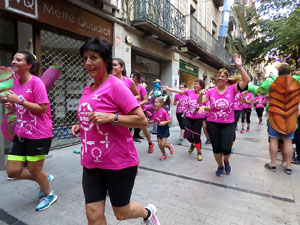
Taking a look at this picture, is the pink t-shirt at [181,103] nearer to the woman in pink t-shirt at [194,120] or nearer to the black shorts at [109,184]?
the woman in pink t-shirt at [194,120]

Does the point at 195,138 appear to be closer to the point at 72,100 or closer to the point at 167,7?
the point at 72,100

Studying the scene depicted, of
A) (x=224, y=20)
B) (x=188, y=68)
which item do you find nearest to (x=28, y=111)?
(x=188, y=68)

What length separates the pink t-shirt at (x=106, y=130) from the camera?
1.55 metres

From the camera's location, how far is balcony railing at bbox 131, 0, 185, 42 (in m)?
7.44

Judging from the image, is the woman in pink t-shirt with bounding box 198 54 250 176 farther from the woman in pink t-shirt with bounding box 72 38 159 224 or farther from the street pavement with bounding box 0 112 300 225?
the woman in pink t-shirt with bounding box 72 38 159 224

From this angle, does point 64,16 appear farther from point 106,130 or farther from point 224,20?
point 224,20

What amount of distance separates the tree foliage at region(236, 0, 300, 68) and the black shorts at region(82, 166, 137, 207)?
10.5m

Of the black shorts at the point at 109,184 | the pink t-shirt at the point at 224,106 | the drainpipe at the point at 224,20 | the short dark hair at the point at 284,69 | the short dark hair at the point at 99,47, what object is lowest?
the black shorts at the point at 109,184

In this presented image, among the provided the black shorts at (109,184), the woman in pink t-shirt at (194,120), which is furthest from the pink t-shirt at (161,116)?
the black shorts at (109,184)

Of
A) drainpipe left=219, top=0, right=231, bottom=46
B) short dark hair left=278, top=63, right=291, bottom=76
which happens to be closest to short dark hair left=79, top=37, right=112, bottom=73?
short dark hair left=278, top=63, right=291, bottom=76

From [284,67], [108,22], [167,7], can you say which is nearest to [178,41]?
[167,7]

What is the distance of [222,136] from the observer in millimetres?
3504

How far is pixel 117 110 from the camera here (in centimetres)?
160

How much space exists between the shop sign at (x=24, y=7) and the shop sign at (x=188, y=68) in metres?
8.11
